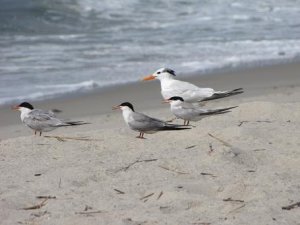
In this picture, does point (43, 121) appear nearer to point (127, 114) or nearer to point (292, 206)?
point (127, 114)

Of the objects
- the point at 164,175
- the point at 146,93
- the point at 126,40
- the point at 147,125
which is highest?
the point at 147,125

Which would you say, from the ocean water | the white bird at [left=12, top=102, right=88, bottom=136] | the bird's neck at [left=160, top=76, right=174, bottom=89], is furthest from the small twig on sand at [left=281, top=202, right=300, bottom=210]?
the ocean water

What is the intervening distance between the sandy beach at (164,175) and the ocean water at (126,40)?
10.4 feet

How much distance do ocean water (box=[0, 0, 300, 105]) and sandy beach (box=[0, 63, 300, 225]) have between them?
3.16 metres

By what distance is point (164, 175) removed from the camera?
4949mm

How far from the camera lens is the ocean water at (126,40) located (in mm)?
9844

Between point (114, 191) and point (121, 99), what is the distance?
416 centimetres

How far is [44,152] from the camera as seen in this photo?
545 centimetres

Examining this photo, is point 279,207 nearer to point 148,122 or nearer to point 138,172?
point 138,172

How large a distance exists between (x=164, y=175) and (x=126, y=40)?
7406 mm

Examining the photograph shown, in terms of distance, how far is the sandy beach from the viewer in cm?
432

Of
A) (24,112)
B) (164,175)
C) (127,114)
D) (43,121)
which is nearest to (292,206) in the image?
(164,175)

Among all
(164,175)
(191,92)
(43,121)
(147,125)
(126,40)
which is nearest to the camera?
(164,175)

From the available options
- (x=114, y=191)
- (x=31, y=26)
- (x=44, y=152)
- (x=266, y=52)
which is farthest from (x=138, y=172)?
(x=31, y=26)
